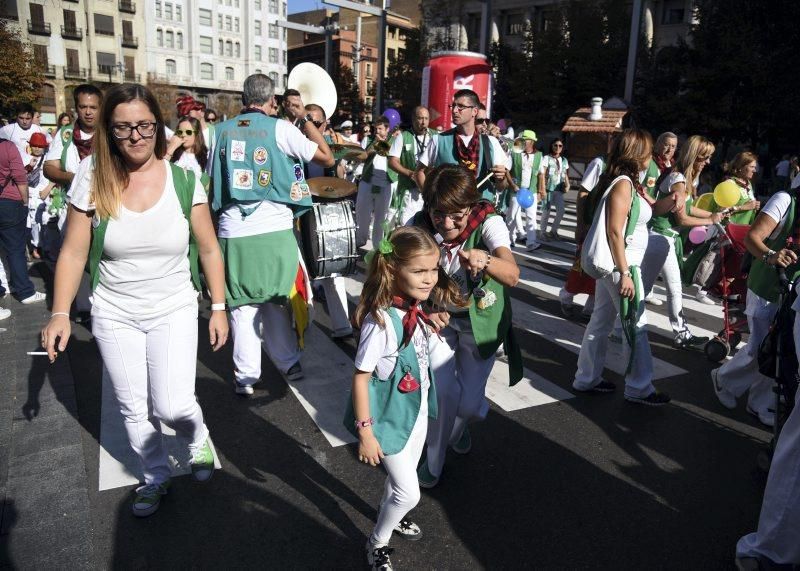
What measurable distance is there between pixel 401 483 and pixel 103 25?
73.0 meters

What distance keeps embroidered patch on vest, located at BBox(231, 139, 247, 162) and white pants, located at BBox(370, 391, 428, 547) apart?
2.28 metres

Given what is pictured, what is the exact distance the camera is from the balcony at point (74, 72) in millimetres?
61463

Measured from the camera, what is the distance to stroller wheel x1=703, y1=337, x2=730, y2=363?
5332mm

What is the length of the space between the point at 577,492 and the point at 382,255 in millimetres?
1775

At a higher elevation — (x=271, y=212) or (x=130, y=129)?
(x=130, y=129)

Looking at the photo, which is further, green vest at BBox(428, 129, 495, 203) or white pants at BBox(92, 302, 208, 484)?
green vest at BBox(428, 129, 495, 203)

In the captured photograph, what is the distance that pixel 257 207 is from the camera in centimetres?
430

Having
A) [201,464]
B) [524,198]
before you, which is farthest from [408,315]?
[524,198]

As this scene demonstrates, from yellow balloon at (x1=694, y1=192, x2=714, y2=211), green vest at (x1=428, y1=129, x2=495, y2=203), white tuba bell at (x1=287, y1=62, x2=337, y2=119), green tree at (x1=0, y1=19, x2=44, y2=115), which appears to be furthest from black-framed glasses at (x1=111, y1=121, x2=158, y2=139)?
green tree at (x1=0, y1=19, x2=44, y2=115)

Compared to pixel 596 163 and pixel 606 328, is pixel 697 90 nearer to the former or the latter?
pixel 596 163

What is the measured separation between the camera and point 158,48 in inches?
2672

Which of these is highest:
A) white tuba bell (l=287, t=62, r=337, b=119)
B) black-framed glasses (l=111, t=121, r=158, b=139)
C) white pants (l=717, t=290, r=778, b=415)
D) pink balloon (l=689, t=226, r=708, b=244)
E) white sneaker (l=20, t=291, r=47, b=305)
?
white tuba bell (l=287, t=62, r=337, b=119)

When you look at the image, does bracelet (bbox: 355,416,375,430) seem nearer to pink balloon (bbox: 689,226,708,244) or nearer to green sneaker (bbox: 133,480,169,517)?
green sneaker (bbox: 133,480,169,517)

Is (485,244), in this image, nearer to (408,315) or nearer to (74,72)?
(408,315)
